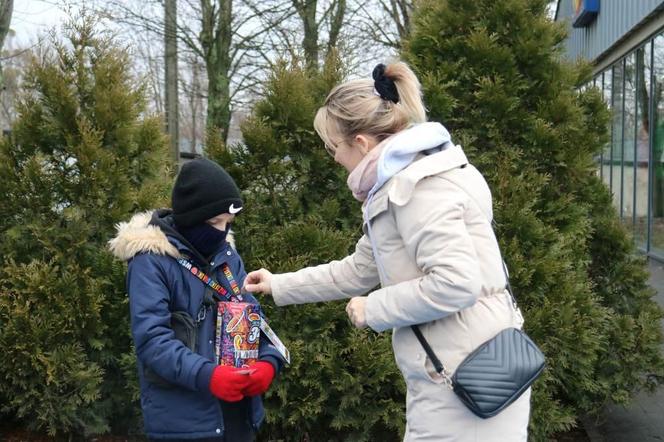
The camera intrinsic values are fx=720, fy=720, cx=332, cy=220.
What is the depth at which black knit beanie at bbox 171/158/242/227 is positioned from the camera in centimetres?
270

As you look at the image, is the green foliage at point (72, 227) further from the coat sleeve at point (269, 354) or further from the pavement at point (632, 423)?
the pavement at point (632, 423)

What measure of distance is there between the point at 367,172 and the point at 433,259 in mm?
385

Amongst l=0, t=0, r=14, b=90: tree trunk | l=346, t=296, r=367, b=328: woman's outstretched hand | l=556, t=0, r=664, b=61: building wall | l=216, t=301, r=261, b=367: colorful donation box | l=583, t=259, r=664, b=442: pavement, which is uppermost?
l=556, t=0, r=664, b=61: building wall

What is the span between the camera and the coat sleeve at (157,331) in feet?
8.16

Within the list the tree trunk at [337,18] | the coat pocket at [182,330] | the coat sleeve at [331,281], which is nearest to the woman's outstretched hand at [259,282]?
the coat sleeve at [331,281]

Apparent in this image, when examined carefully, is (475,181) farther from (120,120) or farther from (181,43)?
(181,43)

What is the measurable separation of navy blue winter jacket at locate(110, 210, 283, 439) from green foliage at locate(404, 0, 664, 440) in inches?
73.5

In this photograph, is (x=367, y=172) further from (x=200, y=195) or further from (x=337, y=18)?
(x=337, y=18)

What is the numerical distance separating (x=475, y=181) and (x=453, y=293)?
37 centimetres

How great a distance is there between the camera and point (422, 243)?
6.58ft

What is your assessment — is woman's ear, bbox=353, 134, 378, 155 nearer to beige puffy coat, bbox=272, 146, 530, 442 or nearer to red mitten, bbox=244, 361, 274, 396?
beige puffy coat, bbox=272, 146, 530, 442

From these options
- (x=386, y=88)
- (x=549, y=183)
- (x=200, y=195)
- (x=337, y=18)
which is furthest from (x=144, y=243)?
(x=337, y=18)

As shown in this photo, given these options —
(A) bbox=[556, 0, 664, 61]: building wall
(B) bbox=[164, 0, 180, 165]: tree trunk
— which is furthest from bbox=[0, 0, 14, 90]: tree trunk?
(B) bbox=[164, 0, 180, 165]: tree trunk

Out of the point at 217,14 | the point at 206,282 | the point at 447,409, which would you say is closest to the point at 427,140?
the point at 447,409
